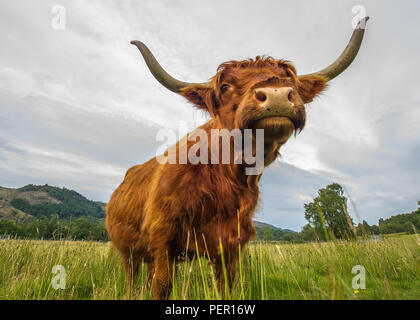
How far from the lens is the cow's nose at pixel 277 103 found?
2166 mm

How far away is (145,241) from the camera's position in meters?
3.15

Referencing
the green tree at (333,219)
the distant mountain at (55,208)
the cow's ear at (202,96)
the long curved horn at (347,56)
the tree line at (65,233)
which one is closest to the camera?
the green tree at (333,219)

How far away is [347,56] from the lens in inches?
130

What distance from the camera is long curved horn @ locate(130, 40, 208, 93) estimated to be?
3193mm

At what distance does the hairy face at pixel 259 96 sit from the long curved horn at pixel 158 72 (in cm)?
17

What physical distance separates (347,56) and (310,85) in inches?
26.1

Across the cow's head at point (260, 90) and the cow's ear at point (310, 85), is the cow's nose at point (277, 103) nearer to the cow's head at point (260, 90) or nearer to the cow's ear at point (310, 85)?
the cow's head at point (260, 90)

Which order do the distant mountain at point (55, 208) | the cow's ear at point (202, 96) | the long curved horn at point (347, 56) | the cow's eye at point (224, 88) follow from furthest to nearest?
1. the distant mountain at point (55, 208)
2. the long curved horn at point (347, 56)
3. the cow's ear at point (202, 96)
4. the cow's eye at point (224, 88)

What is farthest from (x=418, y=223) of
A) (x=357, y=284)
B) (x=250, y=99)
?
(x=250, y=99)

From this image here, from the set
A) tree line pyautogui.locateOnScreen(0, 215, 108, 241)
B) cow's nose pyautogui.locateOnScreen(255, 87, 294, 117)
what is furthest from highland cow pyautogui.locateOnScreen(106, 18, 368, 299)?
tree line pyautogui.locateOnScreen(0, 215, 108, 241)

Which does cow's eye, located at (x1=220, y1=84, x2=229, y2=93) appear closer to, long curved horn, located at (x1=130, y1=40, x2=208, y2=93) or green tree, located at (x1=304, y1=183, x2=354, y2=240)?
long curved horn, located at (x1=130, y1=40, x2=208, y2=93)

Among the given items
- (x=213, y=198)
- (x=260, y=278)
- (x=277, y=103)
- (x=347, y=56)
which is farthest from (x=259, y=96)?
(x=260, y=278)

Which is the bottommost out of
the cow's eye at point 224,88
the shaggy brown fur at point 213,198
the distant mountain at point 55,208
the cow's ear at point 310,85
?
the shaggy brown fur at point 213,198

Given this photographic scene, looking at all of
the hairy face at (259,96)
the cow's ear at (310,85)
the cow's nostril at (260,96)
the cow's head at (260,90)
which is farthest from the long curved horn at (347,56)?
the cow's nostril at (260,96)
